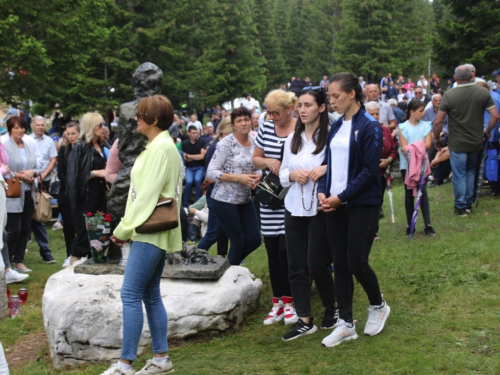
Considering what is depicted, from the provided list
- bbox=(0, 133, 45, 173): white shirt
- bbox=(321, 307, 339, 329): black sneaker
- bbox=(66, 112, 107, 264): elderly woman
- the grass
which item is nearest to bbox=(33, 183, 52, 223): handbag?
bbox=(0, 133, 45, 173): white shirt

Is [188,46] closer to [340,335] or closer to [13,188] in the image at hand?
[13,188]

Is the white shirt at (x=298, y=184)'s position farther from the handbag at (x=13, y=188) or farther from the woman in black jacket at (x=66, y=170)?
the handbag at (x=13, y=188)

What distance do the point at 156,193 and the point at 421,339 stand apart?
2506mm

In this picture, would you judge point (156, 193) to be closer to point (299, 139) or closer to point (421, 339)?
point (299, 139)

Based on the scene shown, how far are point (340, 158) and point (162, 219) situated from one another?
1565mm

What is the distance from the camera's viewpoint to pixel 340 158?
16.5ft

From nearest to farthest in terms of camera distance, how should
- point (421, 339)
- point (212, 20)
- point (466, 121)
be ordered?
point (421, 339), point (466, 121), point (212, 20)

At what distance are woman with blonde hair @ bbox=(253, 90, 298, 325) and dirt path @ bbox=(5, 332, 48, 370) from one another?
2.30 m

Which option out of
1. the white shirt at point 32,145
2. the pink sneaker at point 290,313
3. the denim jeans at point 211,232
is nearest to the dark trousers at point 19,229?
the white shirt at point 32,145

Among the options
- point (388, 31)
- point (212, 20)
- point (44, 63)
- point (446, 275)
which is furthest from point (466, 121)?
point (388, 31)

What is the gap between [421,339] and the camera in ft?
16.8

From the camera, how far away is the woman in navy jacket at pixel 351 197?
4.88m

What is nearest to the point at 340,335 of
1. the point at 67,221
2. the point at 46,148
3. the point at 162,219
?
the point at 162,219

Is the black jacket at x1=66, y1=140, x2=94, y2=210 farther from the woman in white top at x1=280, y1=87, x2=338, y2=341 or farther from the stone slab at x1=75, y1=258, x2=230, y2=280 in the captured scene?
the woman in white top at x1=280, y1=87, x2=338, y2=341
